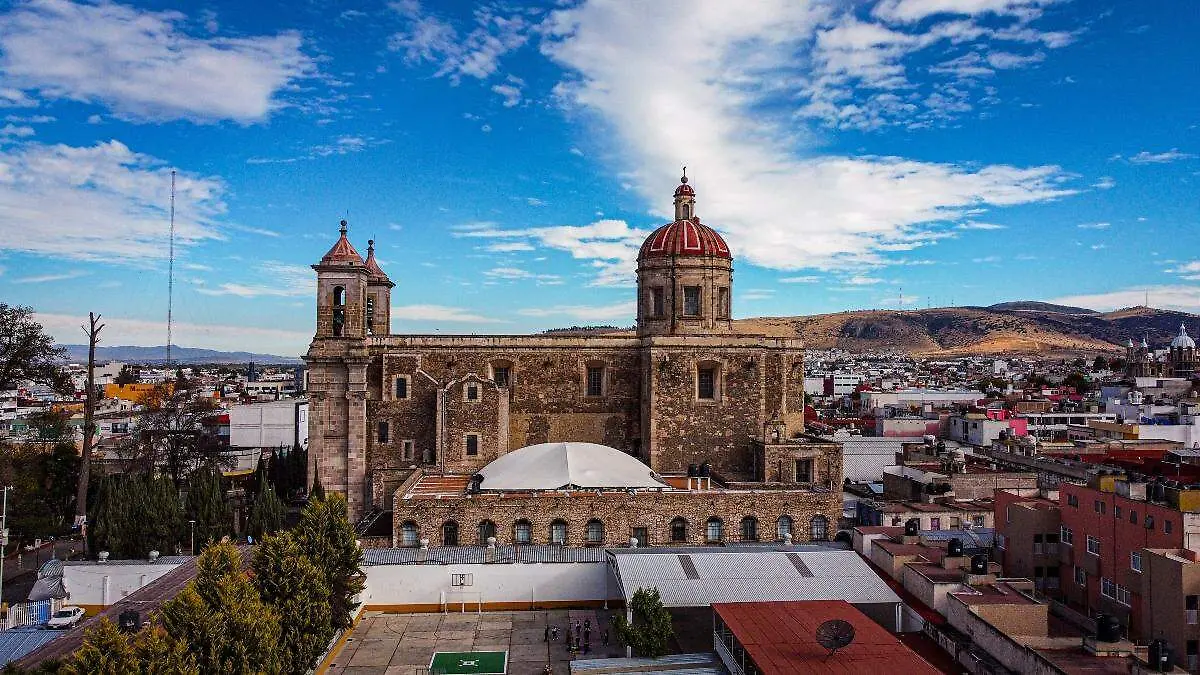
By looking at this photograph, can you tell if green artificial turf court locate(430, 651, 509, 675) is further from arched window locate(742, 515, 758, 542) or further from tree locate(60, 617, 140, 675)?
arched window locate(742, 515, 758, 542)

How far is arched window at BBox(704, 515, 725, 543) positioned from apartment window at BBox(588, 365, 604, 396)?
Answer: 11.3 metres

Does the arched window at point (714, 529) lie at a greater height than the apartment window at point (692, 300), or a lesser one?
lesser

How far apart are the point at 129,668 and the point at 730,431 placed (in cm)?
3111

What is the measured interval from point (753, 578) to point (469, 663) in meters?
9.28

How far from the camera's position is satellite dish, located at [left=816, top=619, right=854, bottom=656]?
65.7ft

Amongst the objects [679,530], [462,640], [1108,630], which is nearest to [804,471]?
[679,530]

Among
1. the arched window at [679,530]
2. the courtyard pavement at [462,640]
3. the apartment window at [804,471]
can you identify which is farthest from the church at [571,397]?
the courtyard pavement at [462,640]

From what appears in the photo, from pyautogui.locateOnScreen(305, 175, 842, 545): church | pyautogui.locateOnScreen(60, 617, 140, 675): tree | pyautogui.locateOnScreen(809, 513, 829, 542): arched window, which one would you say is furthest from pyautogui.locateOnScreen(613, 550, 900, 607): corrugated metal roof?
pyautogui.locateOnScreen(60, 617, 140, 675): tree

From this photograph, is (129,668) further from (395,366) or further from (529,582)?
(395,366)

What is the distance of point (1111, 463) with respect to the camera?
4325 cm

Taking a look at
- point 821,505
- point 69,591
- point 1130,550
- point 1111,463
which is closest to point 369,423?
point 69,591

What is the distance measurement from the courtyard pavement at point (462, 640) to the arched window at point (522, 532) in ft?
15.3

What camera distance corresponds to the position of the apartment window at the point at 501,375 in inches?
1745

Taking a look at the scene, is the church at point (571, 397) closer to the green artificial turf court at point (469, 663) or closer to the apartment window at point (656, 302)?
the apartment window at point (656, 302)
